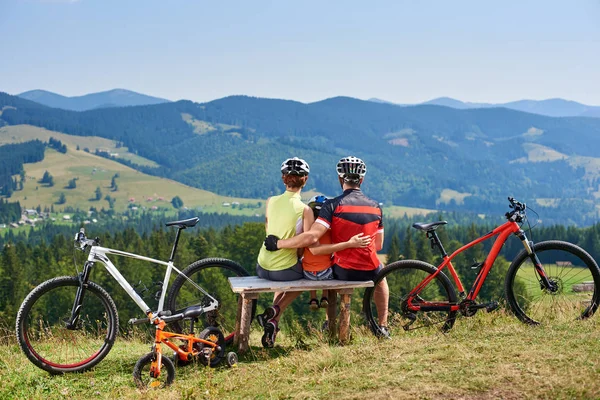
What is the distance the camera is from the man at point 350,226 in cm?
874

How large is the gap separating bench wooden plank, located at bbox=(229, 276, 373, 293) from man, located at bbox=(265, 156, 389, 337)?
255 mm

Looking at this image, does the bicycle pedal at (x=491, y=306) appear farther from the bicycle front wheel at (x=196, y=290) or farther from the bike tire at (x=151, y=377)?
the bike tire at (x=151, y=377)

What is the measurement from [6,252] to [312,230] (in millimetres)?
77047

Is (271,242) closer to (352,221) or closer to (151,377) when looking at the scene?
(352,221)

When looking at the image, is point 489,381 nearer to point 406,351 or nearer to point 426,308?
point 406,351

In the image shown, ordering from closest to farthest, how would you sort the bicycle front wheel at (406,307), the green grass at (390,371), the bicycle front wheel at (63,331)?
the green grass at (390,371) < the bicycle front wheel at (63,331) < the bicycle front wheel at (406,307)

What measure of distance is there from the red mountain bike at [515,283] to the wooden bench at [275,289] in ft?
1.95

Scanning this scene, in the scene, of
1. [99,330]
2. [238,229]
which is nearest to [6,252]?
[238,229]

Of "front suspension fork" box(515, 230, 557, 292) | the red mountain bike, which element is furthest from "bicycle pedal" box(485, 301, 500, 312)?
"front suspension fork" box(515, 230, 557, 292)

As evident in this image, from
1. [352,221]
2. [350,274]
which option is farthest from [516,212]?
[350,274]

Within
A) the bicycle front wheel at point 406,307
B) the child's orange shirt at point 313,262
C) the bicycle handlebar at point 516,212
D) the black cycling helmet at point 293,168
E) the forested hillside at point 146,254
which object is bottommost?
the forested hillside at point 146,254

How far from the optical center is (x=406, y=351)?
26.0ft

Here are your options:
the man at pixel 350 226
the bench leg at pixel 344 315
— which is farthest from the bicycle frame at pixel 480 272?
the bench leg at pixel 344 315

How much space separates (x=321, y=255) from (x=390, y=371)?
2.31 meters
